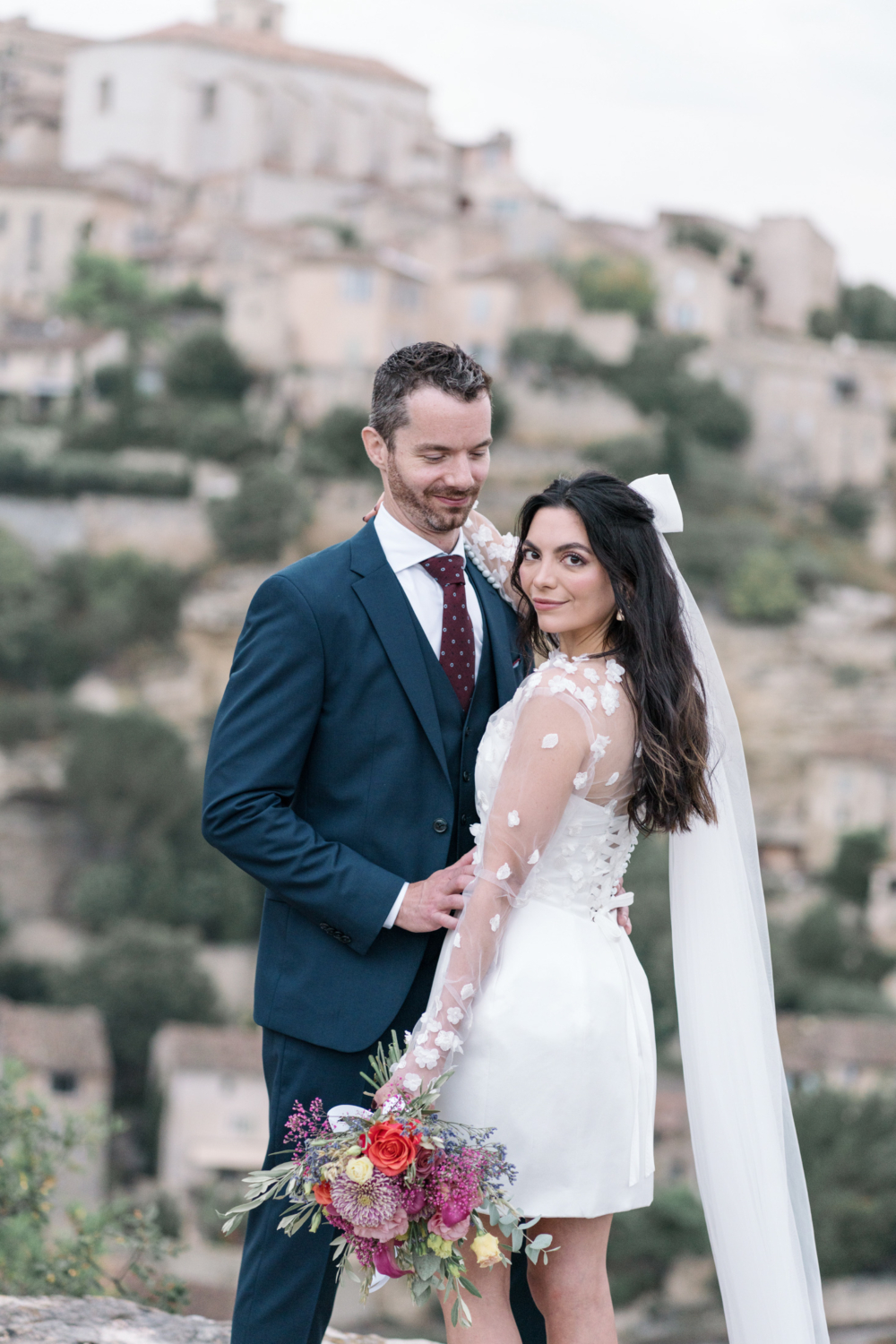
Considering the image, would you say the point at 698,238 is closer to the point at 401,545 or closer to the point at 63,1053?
the point at 63,1053

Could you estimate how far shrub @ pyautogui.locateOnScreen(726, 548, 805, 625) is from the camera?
3139 cm

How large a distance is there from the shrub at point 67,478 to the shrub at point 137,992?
37.3 feet

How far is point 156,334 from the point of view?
112 ft

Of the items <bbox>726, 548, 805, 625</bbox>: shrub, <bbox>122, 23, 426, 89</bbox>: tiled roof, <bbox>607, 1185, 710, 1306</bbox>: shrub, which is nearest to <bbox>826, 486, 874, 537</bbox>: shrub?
<bbox>726, 548, 805, 625</bbox>: shrub

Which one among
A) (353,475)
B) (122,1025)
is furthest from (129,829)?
(353,475)

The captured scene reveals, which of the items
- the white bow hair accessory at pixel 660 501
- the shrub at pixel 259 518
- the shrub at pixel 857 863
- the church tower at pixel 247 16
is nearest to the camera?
the white bow hair accessory at pixel 660 501

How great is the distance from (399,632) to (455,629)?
13 centimetres

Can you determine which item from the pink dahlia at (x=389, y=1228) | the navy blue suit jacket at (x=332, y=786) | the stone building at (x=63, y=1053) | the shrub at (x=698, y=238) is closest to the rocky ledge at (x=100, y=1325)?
the navy blue suit jacket at (x=332, y=786)

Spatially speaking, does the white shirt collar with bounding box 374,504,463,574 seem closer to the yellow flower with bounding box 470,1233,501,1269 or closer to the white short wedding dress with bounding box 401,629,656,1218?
the white short wedding dress with bounding box 401,629,656,1218

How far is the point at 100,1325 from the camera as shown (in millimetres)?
2992

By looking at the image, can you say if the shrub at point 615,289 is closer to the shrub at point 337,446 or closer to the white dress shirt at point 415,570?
the shrub at point 337,446

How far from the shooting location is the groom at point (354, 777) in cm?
233

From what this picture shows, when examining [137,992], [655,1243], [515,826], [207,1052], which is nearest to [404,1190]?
[515,826]

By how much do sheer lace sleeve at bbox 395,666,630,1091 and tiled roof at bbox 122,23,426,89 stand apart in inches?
1726
